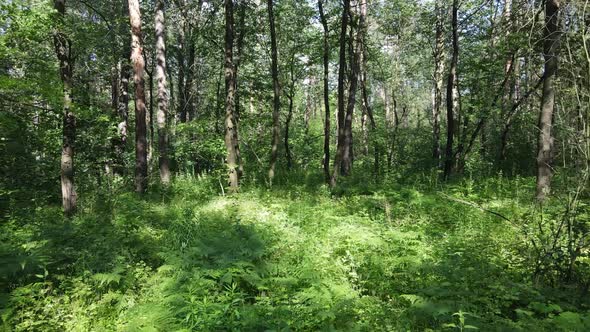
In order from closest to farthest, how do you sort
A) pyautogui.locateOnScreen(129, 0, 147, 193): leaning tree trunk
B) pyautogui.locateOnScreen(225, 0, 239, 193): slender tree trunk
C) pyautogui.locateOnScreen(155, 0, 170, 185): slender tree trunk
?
pyautogui.locateOnScreen(225, 0, 239, 193): slender tree trunk, pyautogui.locateOnScreen(129, 0, 147, 193): leaning tree trunk, pyautogui.locateOnScreen(155, 0, 170, 185): slender tree trunk

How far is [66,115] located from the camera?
9508mm

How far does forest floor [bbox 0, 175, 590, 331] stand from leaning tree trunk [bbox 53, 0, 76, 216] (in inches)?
62.4

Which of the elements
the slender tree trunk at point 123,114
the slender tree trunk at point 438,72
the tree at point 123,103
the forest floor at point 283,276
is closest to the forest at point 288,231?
the forest floor at point 283,276

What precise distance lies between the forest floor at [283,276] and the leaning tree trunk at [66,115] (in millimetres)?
1586

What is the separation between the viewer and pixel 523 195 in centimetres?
919

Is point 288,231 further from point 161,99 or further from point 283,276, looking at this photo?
point 161,99

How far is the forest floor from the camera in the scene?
3.88m

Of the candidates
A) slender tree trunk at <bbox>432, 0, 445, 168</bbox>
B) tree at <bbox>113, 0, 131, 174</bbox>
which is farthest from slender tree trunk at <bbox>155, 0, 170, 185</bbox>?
slender tree trunk at <bbox>432, 0, 445, 168</bbox>

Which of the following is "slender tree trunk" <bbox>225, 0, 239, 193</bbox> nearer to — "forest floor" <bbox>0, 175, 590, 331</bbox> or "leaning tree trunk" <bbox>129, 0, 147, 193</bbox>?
"leaning tree trunk" <bbox>129, 0, 147, 193</bbox>

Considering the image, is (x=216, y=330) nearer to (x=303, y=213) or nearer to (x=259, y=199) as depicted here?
(x=303, y=213)

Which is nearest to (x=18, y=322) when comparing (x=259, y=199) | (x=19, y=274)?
(x=19, y=274)

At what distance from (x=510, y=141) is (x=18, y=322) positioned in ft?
61.7

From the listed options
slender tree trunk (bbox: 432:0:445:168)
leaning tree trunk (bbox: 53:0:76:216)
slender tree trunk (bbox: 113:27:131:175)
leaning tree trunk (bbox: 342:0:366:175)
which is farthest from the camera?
slender tree trunk (bbox: 432:0:445:168)

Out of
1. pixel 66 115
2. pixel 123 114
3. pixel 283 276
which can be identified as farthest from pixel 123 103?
pixel 283 276
